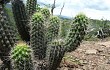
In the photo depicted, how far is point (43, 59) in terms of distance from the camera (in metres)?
5.84

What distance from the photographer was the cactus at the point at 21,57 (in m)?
4.86

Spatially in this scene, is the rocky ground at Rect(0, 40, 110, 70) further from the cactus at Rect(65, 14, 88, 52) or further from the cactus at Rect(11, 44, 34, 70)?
the cactus at Rect(11, 44, 34, 70)

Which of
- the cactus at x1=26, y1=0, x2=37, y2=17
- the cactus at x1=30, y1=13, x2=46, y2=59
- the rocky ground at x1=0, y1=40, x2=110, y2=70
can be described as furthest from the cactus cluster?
the rocky ground at x1=0, y1=40, x2=110, y2=70

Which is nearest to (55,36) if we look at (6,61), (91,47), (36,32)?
(36,32)

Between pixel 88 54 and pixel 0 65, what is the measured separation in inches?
78.9

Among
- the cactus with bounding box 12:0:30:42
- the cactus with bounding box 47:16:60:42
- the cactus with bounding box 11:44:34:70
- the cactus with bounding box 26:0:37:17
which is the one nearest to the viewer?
the cactus with bounding box 11:44:34:70

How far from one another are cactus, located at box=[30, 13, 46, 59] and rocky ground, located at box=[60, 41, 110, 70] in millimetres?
931

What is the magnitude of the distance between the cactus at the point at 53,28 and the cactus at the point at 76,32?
0.71ft

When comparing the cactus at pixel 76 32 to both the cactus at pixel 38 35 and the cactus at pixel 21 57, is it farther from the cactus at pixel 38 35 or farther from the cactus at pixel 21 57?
the cactus at pixel 21 57

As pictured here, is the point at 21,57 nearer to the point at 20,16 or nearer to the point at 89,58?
the point at 20,16

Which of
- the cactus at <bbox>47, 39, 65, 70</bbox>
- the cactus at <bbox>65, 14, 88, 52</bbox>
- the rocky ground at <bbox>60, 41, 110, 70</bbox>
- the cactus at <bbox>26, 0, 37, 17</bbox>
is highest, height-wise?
the cactus at <bbox>26, 0, 37, 17</bbox>

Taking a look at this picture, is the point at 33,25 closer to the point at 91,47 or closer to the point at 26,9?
the point at 26,9

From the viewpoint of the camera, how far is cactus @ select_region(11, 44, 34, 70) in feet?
15.9

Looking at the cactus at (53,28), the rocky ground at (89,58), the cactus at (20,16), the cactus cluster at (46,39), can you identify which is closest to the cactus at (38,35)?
the cactus cluster at (46,39)
